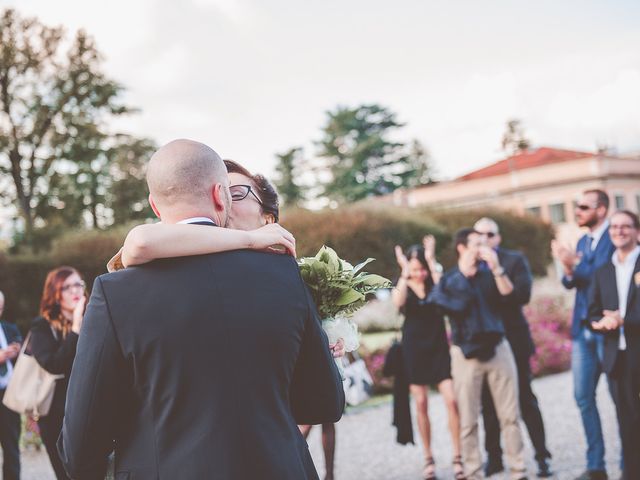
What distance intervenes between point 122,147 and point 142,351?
30394mm

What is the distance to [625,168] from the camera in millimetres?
58875

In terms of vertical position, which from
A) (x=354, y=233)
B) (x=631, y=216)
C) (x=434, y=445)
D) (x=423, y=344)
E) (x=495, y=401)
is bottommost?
(x=434, y=445)

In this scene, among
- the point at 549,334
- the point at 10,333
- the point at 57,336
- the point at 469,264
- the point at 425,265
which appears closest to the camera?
the point at 57,336

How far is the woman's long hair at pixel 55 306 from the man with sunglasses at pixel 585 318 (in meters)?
4.62

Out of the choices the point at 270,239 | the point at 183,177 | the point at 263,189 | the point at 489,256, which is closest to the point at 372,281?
the point at 263,189

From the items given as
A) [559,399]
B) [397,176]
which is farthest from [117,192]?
[397,176]

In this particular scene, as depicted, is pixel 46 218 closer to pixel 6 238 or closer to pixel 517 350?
pixel 6 238

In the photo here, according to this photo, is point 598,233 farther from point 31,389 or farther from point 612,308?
point 31,389

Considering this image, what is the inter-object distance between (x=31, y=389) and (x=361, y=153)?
198 feet

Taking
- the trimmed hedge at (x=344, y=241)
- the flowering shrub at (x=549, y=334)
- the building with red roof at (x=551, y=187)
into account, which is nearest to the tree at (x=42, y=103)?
the trimmed hedge at (x=344, y=241)

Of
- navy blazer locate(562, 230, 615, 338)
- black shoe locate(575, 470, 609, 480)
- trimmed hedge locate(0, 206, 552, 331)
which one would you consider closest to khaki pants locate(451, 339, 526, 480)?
black shoe locate(575, 470, 609, 480)

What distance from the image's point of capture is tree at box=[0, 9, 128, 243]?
2680 cm

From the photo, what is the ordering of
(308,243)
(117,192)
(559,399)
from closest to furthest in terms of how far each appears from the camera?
1. (559,399)
2. (308,243)
3. (117,192)

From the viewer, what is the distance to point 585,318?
655cm
